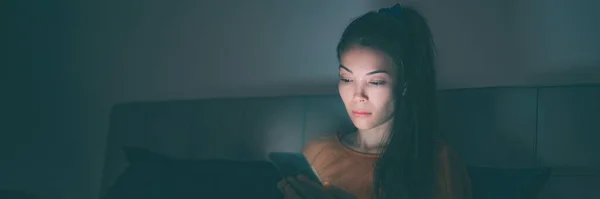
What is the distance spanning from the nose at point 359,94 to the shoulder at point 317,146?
8 centimetres

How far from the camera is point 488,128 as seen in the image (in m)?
0.81

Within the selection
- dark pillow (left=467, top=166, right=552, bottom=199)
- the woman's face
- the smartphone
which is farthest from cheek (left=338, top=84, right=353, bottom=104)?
dark pillow (left=467, top=166, right=552, bottom=199)

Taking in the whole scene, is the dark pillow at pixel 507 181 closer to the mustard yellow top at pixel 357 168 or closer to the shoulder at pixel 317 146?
the mustard yellow top at pixel 357 168

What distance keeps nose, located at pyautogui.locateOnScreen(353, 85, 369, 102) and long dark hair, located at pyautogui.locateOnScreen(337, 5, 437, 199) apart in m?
0.05

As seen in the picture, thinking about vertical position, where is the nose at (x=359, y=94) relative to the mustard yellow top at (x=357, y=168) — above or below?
above

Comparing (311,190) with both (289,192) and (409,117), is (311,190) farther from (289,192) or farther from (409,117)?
(409,117)

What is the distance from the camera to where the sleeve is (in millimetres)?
778

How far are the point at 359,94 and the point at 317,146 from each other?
118 millimetres

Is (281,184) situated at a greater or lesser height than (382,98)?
lesser

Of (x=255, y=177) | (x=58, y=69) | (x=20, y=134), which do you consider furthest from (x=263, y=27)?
(x=20, y=134)

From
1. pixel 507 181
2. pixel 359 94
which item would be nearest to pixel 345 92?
pixel 359 94

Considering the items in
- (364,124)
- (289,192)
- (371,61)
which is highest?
(371,61)

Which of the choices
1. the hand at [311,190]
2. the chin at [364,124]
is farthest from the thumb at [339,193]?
the chin at [364,124]

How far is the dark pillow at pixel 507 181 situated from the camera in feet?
2.57
